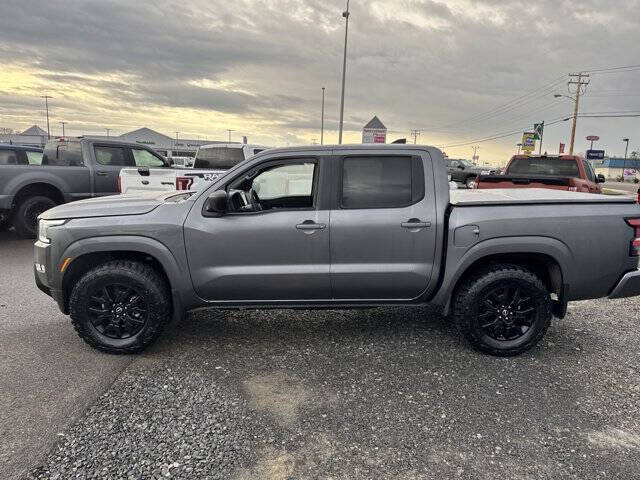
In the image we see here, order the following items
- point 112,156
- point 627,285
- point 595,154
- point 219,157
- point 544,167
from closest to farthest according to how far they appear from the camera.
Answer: point 627,285 < point 112,156 < point 544,167 < point 219,157 < point 595,154

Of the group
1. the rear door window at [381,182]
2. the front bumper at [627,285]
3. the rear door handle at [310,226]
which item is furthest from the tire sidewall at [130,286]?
the front bumper at [627,285]

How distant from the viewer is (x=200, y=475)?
2525 millimetres

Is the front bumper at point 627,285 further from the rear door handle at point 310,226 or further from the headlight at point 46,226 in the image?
the headlight at point 46,226

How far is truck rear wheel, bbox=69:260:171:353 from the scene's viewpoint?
12.5 ft

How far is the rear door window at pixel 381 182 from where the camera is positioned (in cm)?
394

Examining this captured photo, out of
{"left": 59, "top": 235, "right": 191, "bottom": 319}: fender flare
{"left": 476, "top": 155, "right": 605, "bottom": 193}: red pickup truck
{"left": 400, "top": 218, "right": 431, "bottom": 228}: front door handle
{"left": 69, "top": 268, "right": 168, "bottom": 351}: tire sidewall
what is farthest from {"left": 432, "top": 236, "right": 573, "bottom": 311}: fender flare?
{"left": 476, "top": 155, "right": 605, "bottom": 193}: red pickup truck

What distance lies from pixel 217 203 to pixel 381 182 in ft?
4.63

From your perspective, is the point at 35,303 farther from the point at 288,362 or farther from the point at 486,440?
the point at 486,440

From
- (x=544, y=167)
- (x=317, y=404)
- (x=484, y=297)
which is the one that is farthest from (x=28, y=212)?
(x=544, y=167)

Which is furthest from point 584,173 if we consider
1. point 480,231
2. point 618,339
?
point 480,231

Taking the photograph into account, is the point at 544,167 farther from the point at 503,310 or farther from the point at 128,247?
the point at 128,247

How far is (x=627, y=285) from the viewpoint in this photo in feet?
13.0

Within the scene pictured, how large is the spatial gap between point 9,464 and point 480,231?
3.62 metres

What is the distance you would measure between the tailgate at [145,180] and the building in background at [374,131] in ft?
34.6
